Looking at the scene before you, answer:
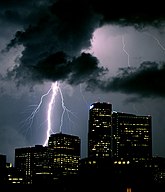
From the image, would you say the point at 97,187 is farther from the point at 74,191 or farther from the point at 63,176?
the point at 63,176

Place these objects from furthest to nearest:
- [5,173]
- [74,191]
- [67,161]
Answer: [67,161] → [5,173] → [74,191]

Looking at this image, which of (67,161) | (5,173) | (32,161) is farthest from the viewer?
(32,161)

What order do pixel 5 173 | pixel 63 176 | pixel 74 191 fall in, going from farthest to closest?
1. pixel 63 176
2. pixel 5 173
3. pixel 74 191

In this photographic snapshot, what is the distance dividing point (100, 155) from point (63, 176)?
2805cm

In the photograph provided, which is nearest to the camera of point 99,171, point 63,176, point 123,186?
point 123,186

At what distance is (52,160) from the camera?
18862cm

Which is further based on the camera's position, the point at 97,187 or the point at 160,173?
the point at 160,173

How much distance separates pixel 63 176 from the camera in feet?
563

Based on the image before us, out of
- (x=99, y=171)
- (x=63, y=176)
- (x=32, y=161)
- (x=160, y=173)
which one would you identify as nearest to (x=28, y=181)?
(x=63, y=176)

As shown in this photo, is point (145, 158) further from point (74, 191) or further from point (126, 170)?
point (74, 191)

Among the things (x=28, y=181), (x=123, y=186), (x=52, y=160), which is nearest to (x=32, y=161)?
(x=52, y=160)

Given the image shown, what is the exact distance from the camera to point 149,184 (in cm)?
13025

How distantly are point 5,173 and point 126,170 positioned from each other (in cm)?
4218

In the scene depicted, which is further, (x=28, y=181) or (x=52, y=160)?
(x=52, y=160)
